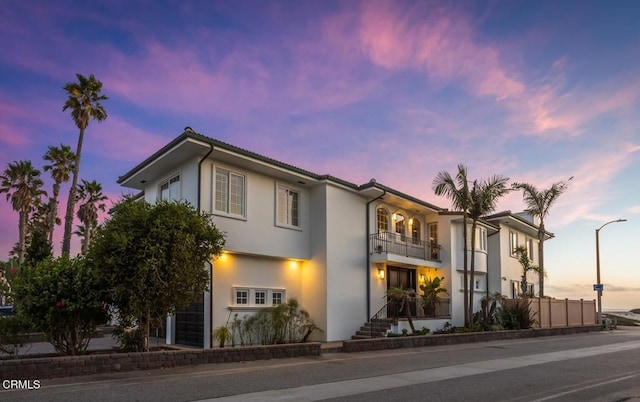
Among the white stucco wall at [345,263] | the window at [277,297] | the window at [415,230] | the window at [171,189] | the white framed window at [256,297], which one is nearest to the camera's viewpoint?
the white framed window at [256,297]

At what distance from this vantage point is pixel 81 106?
31.4m

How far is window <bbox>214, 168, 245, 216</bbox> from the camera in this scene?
691 inches

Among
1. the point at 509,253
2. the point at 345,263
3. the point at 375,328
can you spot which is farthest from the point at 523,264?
the point at 345,263

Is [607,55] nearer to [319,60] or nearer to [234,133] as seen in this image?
[319,60]

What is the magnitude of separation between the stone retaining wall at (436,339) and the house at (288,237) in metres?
2.48

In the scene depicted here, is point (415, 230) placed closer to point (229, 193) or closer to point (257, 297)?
point (257, 297)

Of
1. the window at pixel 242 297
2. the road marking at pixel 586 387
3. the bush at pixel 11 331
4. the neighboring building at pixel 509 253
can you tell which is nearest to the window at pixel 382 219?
the window at pixel 242 297

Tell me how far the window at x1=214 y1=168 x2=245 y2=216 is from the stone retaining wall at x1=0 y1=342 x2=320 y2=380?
523 centimetres

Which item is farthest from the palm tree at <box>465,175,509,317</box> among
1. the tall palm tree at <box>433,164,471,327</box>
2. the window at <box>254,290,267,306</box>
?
the window at <box>254,290,267,306</box>

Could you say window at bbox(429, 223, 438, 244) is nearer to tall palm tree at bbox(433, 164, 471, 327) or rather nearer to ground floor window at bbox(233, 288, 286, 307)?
tall palm tree at bbox(433, 164, 471, 327)

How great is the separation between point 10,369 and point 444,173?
752 inches

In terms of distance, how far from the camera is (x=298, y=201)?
67.7ft

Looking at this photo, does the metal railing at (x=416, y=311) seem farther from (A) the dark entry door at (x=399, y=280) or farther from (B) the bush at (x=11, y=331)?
(B) the bush at (x=11, y=331)

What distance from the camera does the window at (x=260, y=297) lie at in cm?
1873
